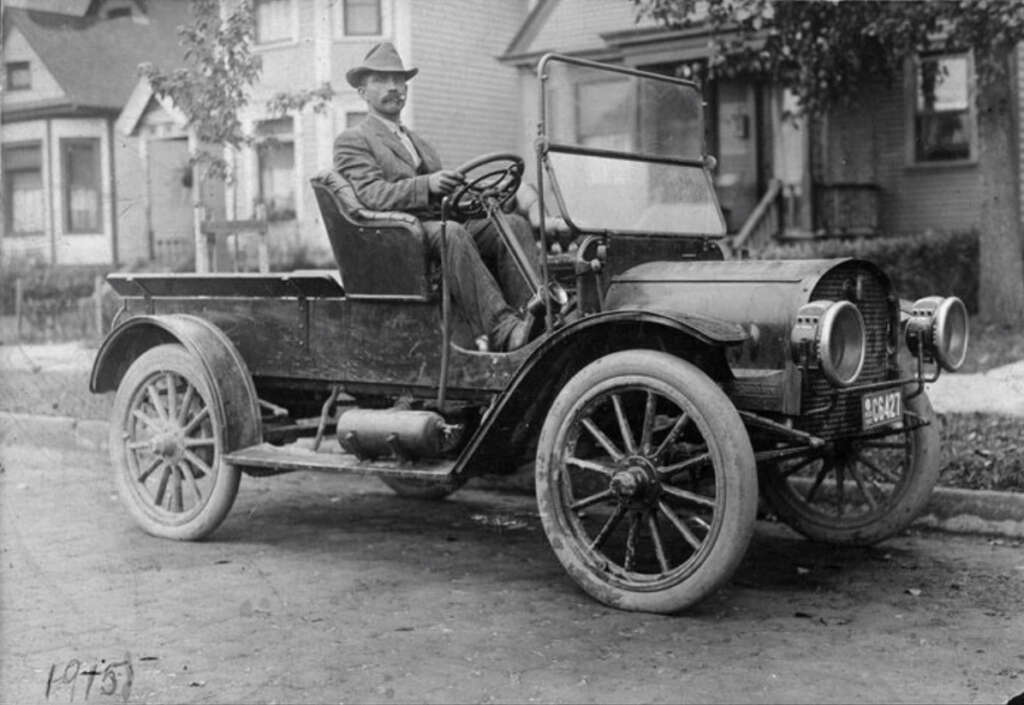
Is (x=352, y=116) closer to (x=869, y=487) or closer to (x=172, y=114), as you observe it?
(x=172, y=114)

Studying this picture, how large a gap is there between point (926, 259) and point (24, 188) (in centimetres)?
1979

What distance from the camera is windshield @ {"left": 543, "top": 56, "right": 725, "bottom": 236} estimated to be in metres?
5.24

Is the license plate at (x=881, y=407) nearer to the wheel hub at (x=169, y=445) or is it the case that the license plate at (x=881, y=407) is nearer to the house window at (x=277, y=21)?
the wheel hub at (x=169, y=445)

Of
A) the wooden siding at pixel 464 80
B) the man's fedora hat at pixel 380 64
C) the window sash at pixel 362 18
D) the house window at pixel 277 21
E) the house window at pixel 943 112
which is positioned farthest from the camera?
the wooden siding at pixel 464 80

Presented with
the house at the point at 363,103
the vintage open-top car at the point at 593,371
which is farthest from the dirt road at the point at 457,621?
the house at the point at 363,103

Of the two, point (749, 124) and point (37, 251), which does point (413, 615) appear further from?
point (37, 251)

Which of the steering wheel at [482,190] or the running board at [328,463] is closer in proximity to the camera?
the running board at [328,463]

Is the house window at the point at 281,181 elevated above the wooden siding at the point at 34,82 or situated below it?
below

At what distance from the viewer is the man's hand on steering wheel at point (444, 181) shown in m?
5.36

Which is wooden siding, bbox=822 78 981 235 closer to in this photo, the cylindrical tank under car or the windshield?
the windshield

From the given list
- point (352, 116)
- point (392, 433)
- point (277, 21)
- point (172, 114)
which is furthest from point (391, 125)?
point (172, 114)

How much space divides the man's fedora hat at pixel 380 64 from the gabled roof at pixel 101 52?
17.9 meters

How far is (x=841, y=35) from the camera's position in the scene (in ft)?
46.3

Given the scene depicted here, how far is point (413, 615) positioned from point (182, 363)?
6.66 ft
